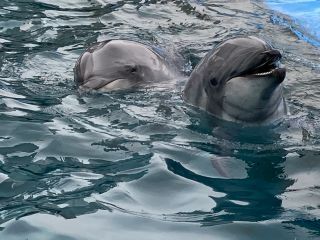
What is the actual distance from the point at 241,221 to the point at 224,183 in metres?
0.66

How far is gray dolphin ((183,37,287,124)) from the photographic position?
593 centimetres

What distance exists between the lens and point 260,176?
17.7ft

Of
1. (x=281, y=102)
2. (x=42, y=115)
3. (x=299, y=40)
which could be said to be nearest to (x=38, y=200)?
(x=42, y=115)

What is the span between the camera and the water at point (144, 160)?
15.1 ft

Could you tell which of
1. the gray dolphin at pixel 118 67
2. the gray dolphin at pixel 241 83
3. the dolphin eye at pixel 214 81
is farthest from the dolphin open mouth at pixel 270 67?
the gray dolphin at pixel 118 67

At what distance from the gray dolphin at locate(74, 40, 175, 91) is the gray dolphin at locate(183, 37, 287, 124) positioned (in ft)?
2.93

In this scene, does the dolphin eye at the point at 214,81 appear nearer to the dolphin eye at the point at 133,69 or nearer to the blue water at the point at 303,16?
the dolphin eye at the point at 133,69

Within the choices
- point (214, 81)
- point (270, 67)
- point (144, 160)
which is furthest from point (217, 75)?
point (144, 160)

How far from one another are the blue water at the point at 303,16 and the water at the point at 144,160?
3.87ft

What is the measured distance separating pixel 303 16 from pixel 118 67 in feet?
17.0

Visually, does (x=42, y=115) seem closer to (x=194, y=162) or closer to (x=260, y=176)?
(x=194, y=162)

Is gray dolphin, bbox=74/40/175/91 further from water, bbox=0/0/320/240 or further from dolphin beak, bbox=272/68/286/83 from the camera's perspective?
dolphin beak, bbox=272/68/286/83

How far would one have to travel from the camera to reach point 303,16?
11.8 meters

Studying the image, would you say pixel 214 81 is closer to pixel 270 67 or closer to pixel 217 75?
pixel 217 75
